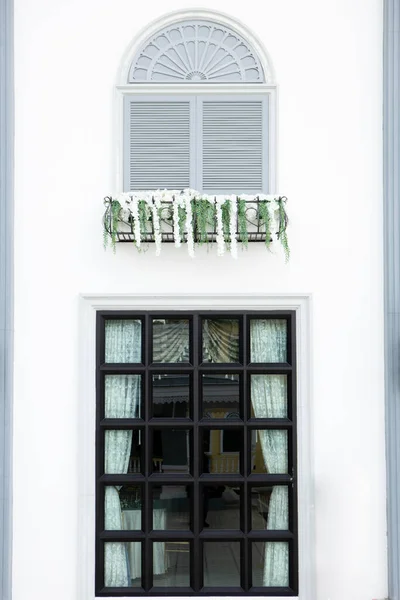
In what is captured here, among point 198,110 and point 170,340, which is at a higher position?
point 198,110

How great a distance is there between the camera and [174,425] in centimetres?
523

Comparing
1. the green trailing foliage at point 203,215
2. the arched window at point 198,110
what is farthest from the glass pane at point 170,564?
the arched window at point 198,110

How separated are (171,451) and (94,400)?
769 mm

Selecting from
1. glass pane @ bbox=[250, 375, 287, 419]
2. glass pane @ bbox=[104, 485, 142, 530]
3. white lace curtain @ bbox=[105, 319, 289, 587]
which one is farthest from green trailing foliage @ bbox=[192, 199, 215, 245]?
glass pane @ bbox=[104, 485, 142, 530]

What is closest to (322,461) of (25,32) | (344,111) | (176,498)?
(176,498)

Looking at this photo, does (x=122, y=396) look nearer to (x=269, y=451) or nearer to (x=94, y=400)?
(x=94, y=400)

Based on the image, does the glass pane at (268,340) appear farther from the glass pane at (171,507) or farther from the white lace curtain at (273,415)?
the glass pane at (171,507)

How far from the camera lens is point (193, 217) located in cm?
500

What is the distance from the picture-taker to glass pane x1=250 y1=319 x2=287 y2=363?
532 cm

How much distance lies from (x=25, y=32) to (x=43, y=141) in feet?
3.08

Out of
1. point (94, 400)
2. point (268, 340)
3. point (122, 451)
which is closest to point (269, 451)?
point (268, 340)

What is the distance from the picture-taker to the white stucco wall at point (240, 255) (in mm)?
5156

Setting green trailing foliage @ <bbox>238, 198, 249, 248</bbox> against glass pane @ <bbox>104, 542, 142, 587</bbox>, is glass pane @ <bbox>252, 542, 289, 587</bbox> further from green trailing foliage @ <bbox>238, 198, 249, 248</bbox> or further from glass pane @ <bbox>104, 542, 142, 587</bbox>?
green trailing foliage @ <bbox>238, 198, 249, 248</bbox>
